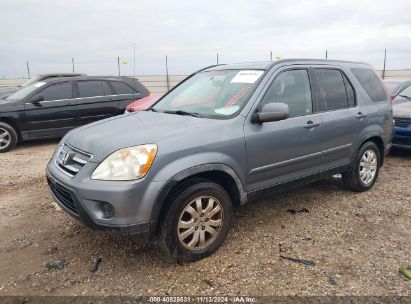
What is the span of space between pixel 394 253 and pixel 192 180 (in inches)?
78.3

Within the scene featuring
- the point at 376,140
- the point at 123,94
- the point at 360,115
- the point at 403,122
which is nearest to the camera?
the point at 360,115

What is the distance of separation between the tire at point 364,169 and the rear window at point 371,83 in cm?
65

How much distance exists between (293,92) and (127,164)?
2029mm

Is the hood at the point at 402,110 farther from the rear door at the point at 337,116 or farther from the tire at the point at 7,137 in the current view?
the tire at the point at 7,137

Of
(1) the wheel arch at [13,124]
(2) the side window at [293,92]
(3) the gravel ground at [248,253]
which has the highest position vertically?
(2) the side window at [293,92]

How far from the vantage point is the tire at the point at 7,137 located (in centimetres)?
761

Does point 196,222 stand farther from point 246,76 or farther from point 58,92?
point 58,92

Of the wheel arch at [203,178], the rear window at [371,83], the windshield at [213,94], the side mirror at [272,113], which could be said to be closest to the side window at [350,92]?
the rear window at [371,83]

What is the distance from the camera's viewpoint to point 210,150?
9.98ft

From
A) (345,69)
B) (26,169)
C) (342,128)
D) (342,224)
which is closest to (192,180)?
(342,224)

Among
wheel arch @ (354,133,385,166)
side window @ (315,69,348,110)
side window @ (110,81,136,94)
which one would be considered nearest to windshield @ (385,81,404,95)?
wheel arch @ (354,133,385,166)

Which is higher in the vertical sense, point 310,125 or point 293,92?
point 293,92

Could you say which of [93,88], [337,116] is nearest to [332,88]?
[337,116]

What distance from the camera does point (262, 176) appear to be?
3.47 metres
